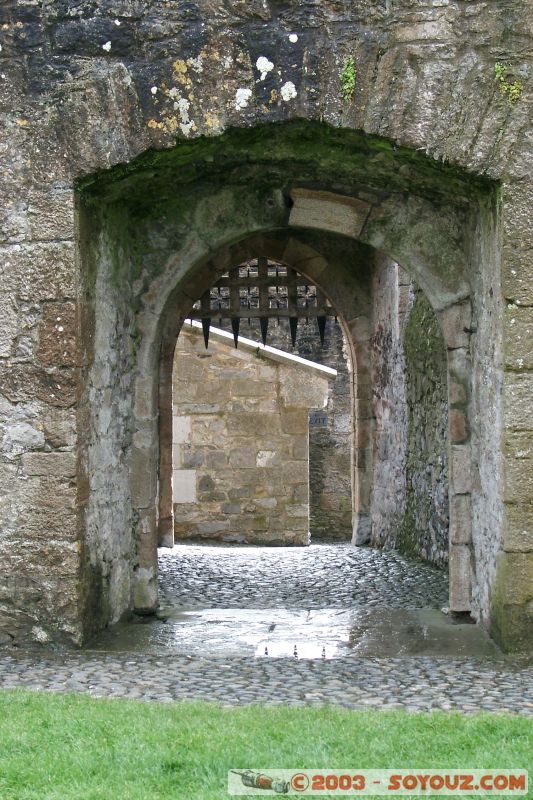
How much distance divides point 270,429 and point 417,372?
311 cm

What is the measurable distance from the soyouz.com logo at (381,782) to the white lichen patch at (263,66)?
3.03 meters

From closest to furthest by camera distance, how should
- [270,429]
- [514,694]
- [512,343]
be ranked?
[514,694] < [512,343] < [270,429]

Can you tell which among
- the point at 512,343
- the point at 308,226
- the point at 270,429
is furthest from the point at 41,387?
the point at 270,429

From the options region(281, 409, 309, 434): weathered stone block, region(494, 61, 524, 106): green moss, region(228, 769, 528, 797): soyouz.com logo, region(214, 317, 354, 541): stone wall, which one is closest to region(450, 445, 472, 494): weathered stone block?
region(494, 61, 524, 106): green moss

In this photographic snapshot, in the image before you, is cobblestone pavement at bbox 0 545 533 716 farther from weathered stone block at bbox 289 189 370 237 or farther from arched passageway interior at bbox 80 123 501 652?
weathered stone block at bbox 289 189 370 237

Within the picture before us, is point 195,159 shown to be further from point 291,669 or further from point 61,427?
point 291,669

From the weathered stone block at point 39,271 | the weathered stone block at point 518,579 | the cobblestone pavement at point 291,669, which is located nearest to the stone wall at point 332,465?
the cobblestone pavement at point 291,669

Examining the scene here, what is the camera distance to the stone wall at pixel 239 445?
36.4 ft

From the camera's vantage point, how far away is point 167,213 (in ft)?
18.9

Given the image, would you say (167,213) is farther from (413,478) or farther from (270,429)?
(270,429)

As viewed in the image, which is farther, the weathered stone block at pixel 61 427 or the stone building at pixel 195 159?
the weathered stone block at pixel 61 427

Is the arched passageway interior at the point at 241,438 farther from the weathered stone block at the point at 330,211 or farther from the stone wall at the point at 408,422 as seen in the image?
the weathered stone block at the point at 330,211

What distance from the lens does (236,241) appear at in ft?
19.2

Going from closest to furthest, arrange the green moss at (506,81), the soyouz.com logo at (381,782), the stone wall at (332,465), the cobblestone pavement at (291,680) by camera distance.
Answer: the soyouz.com logo at (381,782) < the cobblestone pavement at (291,680) < the green moss at (506,81) < the stone wall at (332,465)
